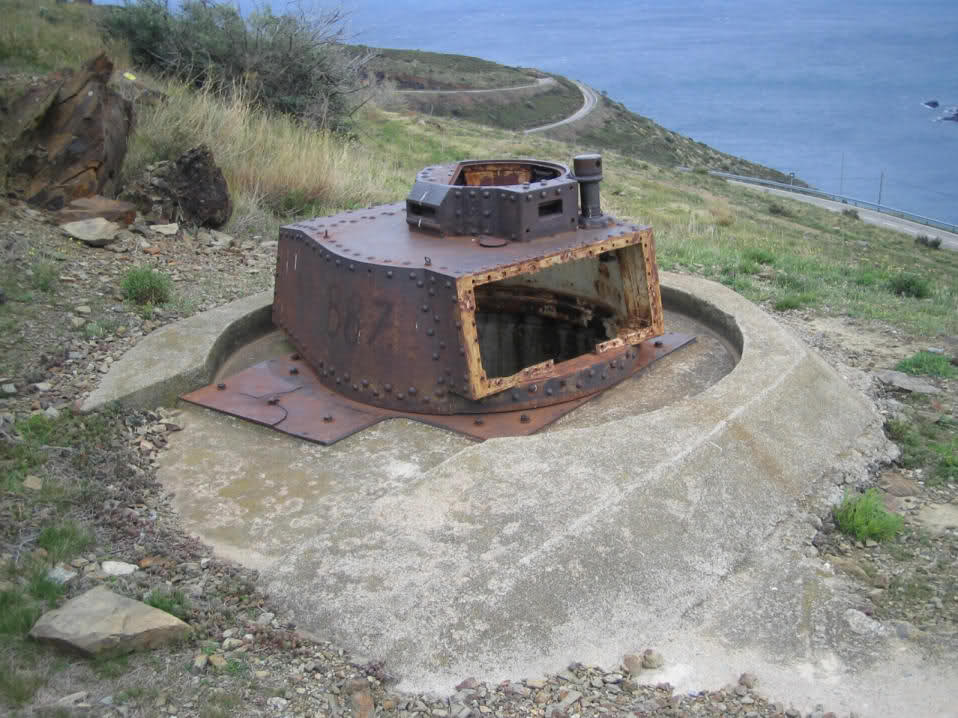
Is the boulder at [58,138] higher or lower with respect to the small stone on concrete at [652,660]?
higher

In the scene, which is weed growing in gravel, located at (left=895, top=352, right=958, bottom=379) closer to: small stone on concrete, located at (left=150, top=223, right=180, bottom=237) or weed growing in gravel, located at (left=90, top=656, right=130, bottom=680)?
weed growing in gravel, located at (left=90, top=656, right=130, bottom=680)

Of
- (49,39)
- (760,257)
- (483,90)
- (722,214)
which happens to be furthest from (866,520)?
(483,90)

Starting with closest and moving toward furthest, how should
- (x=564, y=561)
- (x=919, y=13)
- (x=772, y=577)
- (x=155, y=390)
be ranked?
(x=564, y=561) < (x=772, y=577) < (x=155, y=390) < (x=919, y=13)

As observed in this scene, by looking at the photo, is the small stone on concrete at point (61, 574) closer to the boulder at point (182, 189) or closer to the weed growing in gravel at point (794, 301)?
the boulder at point (182, 189)

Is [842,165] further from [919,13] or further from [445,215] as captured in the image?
[919,13]

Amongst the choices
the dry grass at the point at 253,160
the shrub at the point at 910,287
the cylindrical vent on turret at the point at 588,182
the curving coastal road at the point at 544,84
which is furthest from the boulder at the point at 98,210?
the curving coastal road at the point at 544,84

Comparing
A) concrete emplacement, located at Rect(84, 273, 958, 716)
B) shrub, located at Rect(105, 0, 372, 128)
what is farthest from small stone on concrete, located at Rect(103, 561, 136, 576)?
shrub, located at Rect(105, 0, 372, 128)

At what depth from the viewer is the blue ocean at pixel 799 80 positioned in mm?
64812

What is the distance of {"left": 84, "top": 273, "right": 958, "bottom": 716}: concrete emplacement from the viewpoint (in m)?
3.16

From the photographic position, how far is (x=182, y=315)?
6234 mm

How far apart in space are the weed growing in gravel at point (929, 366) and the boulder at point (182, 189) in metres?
5.61

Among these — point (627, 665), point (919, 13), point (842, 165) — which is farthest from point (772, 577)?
point (919, 13)

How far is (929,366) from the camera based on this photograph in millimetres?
6023

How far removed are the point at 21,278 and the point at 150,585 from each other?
11.0 ft
